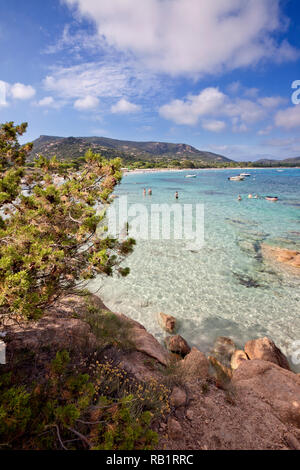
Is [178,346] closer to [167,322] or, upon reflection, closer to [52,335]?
[167,322]

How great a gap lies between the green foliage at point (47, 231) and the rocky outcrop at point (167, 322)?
4703 millimetres

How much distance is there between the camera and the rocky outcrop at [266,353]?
19.8 ft

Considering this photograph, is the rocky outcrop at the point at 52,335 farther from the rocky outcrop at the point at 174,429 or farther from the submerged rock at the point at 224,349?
the submerged rock at the point at 224,349

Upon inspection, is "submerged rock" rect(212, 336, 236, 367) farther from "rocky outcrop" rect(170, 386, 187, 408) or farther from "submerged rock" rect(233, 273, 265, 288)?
"submerged rock" rect(233, 273, 265, 288)

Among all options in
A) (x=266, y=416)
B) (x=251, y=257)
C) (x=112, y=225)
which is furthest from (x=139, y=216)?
(x=266, y=416)

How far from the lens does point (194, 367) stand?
504 centimetres

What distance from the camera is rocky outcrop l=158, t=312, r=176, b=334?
7.64 meters

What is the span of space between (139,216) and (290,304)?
62.2 ft

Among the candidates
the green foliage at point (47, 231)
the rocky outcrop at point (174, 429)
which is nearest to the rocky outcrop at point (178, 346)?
the rocky outcrop at point (174, 429)

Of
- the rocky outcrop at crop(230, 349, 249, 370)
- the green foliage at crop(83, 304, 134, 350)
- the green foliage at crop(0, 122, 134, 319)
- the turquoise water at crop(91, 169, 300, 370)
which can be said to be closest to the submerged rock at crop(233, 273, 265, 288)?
the turquoise water at crop(91, 169, 300, 370)

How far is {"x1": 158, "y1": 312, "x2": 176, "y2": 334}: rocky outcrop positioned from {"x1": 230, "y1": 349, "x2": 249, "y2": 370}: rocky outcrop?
86.3 inches

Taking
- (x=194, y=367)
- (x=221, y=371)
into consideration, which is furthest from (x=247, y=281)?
(x=194, y=367)

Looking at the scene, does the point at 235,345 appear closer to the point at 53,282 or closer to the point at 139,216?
the point at 53,282

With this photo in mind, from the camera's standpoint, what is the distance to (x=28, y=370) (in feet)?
12.3
